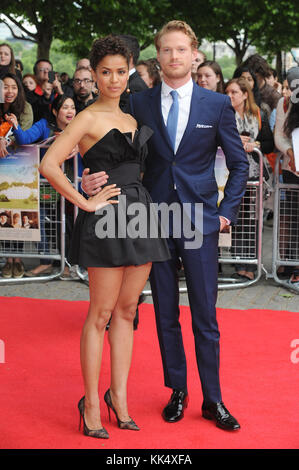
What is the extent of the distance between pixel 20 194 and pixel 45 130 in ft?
2.70

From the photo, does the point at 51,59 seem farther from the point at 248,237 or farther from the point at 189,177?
the point at 189,177

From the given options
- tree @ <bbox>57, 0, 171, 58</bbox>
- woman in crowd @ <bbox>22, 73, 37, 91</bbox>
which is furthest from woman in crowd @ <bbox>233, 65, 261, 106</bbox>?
tree @ <bbox>57, 0, 171, 58</bbox>

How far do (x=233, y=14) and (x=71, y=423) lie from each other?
24.8 meters

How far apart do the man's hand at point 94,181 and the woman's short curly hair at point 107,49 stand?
565 millimetres

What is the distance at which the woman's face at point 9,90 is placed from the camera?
7.59 m

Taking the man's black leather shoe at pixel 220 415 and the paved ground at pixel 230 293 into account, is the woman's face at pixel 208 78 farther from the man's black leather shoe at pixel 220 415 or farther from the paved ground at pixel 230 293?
the man's black leather shoe at pixel 220 415

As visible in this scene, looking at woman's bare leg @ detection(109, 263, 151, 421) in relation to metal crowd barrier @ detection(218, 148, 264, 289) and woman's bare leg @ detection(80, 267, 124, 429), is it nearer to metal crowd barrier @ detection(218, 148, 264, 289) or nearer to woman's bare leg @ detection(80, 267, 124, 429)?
woman's bare leg @ detection(80, 267, 124, 429)

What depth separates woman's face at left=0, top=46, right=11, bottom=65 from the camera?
9.27 metres

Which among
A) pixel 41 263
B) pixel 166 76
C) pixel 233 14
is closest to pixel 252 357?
pixel 166 76

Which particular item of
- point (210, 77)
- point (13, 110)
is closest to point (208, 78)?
point (210, 77)

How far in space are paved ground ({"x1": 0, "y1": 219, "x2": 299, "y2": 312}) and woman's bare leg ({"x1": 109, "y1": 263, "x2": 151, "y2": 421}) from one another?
9.61 ft

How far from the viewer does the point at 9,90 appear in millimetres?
7602

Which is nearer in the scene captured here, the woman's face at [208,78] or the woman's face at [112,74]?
the woman's face at [112,74]

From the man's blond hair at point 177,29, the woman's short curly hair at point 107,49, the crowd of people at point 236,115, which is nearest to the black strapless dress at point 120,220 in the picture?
the woman's short curly hair at point 107,49
